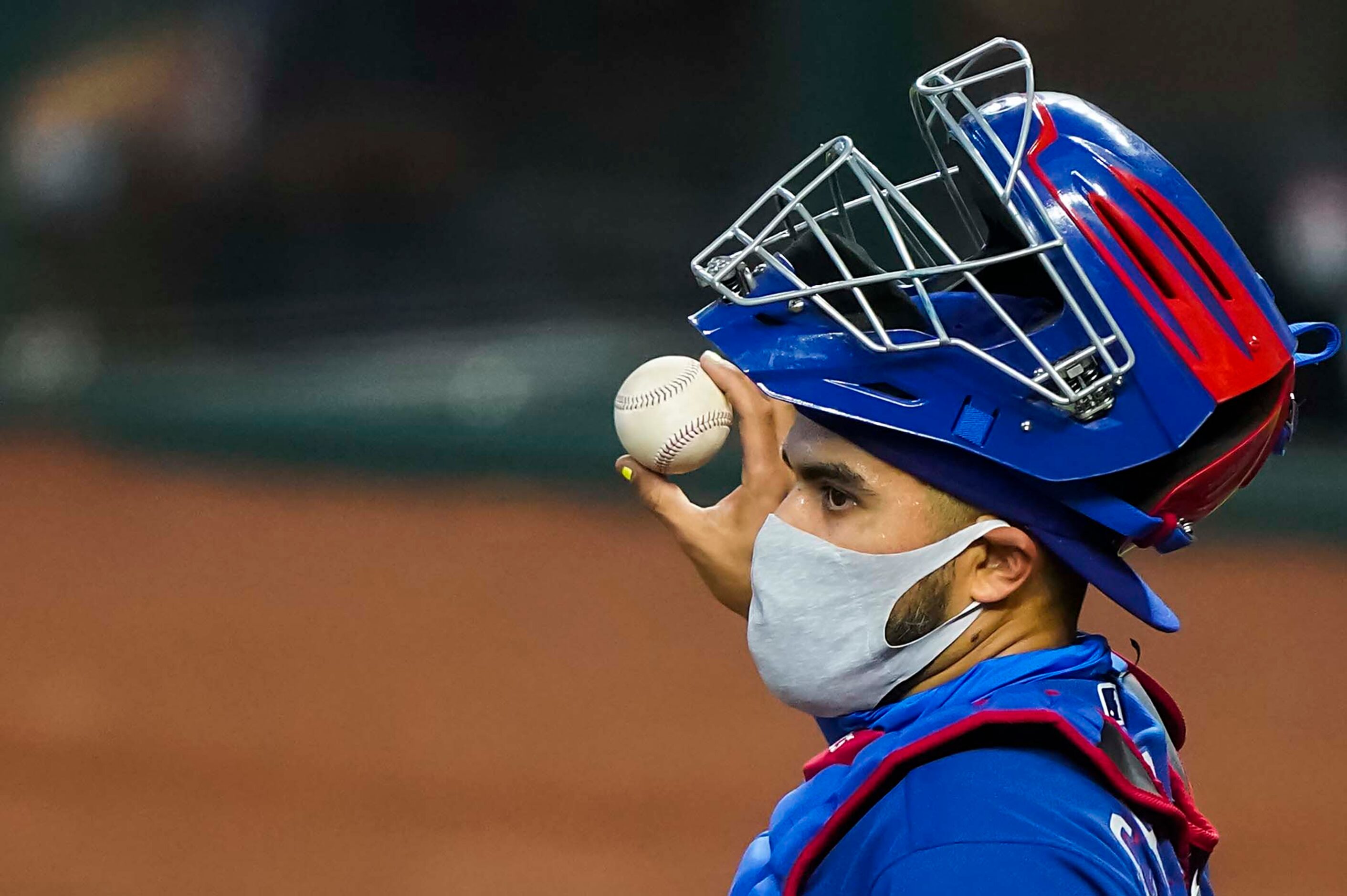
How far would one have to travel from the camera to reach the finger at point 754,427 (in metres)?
2.38

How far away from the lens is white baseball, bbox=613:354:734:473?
8.36 feet

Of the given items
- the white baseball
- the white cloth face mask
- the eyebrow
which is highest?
the white baseball

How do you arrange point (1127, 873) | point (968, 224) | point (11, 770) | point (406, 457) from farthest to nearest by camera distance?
1. point (406, 457)
2. point (11, 770)
3. point (968, 224)
4. point (1127, 873)

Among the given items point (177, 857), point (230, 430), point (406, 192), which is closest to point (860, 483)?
point (177, 857)

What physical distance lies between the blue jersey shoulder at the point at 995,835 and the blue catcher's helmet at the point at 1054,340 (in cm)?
31

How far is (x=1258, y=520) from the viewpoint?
25.7 ft

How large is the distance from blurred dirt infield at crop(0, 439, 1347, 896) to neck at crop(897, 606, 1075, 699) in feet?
9.01

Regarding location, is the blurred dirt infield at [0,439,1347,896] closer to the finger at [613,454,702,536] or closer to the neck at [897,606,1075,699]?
the finger at [613,454,702,536]

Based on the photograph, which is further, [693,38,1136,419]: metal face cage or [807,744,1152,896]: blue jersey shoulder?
[693,38,1136,419]: metal face cage

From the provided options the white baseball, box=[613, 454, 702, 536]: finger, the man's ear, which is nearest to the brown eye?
the man's ear

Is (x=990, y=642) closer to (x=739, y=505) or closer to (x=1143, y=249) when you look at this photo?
(x=1143, y=249)

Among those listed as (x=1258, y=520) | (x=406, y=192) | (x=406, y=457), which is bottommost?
(x=1258, y=520)

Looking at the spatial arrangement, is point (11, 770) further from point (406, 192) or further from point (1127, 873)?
point (406, 192)

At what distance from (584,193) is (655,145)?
1.89ft
